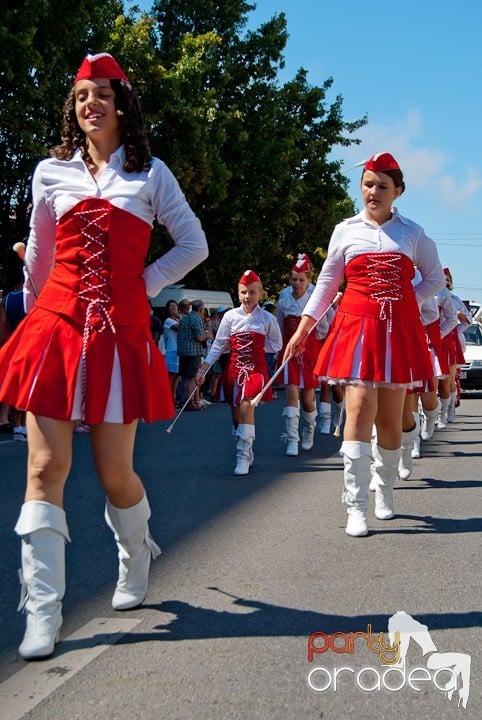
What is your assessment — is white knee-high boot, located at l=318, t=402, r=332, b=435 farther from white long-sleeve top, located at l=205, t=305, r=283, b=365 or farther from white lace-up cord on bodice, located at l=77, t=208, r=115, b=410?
white lace-up cord on bodice, located at l=77, t=208, r=115, b=410

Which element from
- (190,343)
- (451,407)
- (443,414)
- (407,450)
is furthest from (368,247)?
(190,343)

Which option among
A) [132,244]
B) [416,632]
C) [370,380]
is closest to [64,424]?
[132,244]

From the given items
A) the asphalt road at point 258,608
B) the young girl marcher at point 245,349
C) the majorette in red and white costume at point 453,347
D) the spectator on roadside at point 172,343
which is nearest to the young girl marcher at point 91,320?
the asphalt road at point 258,608

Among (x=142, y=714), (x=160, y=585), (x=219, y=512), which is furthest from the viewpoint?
(x=219, y=512)

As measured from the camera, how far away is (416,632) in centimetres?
396

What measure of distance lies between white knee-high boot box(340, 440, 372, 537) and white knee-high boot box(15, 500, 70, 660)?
2513 millimetres

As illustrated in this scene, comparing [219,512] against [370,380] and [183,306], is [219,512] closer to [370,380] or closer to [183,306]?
[370,380]

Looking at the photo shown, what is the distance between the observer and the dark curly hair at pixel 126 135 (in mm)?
3984

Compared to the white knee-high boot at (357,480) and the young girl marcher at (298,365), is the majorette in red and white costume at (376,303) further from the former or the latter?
the young girl marcher at (298,365)

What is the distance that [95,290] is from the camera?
387 centimetres

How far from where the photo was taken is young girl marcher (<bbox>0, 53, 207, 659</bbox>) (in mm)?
3760

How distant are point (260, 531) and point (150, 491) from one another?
190 cm

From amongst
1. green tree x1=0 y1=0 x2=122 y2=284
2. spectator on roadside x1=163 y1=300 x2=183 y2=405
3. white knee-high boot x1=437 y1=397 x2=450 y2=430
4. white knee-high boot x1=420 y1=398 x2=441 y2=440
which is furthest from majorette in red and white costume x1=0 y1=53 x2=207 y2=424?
green tree x1=0 y1=0 x2=122 y2=284

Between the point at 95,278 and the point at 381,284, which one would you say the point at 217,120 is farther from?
the point at 95,278
